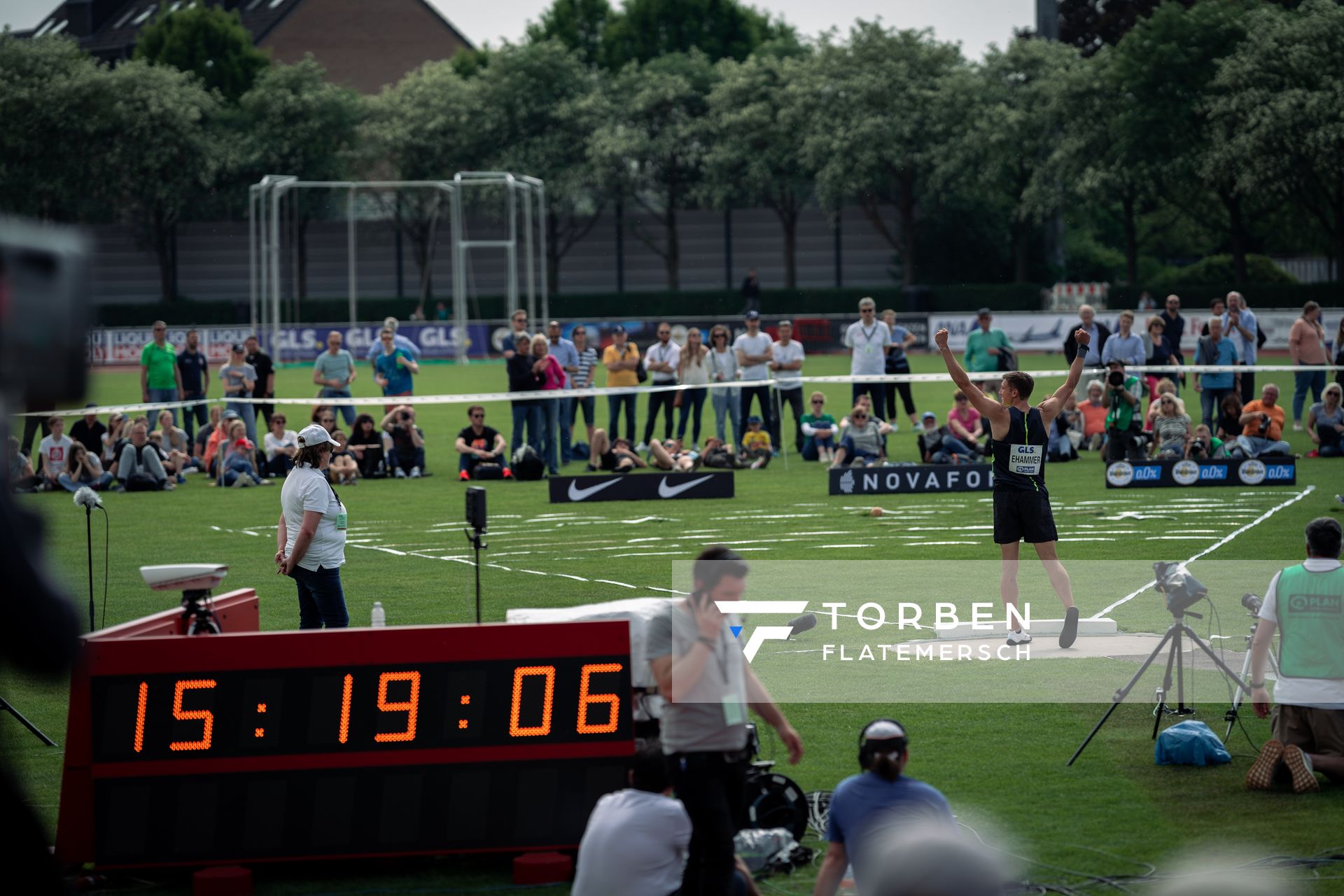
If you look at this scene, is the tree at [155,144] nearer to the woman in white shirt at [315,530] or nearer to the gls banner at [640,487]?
the gls banner at [640,487]

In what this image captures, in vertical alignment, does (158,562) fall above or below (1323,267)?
below

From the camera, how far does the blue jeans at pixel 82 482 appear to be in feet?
75.2

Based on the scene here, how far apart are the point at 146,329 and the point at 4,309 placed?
187ft

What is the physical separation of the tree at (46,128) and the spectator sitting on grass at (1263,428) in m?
54.9

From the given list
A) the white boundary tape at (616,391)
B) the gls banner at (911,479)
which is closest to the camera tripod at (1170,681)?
the gls banner at (911,479)

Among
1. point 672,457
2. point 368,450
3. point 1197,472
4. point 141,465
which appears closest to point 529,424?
point 672,457

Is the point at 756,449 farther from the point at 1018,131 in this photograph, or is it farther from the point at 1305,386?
the point at 1018,131

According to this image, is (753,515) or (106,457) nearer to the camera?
(753,515)

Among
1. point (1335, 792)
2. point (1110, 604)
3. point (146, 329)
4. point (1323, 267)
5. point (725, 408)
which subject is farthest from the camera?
point (1323, 267)

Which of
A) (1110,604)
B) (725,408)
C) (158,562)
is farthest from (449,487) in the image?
(1110,604)

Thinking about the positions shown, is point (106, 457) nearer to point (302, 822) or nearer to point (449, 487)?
point (449, 487)

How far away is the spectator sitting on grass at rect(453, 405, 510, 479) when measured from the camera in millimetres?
23922

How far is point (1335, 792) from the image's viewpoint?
27.8 feet

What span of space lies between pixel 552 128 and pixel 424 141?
5.52 m
